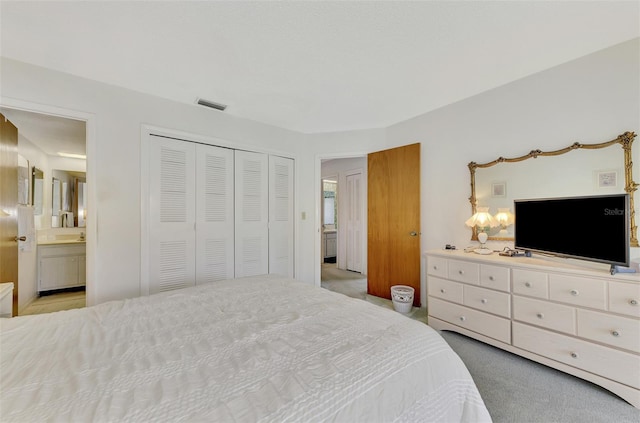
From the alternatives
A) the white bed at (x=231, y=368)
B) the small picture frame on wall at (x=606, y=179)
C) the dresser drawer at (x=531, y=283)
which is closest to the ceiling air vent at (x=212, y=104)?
the white bed at (x=231, y=368)

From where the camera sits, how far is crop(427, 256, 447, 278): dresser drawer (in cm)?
261

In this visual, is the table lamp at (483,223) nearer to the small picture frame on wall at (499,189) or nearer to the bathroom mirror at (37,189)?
the small picture frame on wall at (499,189)

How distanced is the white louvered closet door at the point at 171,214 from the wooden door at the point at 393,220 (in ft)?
7.75

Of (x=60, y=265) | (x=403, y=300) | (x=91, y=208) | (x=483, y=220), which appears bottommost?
(x=403, y=300)

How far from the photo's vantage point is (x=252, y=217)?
3465mm

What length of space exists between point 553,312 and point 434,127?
2.23 meters

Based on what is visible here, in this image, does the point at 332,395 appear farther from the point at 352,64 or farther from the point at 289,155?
the point at 289,155

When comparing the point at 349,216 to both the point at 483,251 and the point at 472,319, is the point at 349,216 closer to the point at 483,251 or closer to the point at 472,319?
the point at 483,251

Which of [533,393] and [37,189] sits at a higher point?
[37,189]

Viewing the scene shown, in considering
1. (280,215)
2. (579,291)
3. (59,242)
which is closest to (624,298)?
(579,291)

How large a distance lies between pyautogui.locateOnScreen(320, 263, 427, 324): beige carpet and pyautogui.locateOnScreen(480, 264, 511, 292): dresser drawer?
932mm

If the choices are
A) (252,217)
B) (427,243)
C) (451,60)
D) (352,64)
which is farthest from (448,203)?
(252,217)

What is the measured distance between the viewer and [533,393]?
1726mm

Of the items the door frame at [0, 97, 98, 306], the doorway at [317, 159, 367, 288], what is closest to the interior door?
the doorway at [317, 159, 367, 288]
